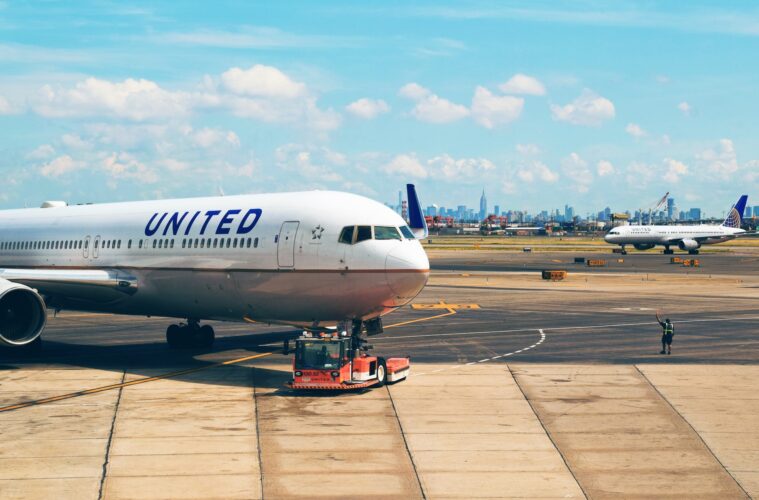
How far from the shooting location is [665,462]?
19.3 m

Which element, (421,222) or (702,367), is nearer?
(702,367)

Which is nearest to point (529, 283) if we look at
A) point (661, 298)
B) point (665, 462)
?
point (661, 298)

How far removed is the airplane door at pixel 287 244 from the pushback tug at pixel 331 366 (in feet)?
10.2

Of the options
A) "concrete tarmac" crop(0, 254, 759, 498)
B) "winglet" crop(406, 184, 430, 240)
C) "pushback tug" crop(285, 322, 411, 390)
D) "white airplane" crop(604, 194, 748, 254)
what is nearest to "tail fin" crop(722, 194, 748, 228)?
"white airplane" crop(604, 194, 748, 254)

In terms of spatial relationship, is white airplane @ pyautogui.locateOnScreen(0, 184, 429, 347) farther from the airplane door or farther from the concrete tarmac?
the concrete tarmac

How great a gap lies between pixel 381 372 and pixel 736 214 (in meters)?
132

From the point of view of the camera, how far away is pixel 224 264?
101 feet

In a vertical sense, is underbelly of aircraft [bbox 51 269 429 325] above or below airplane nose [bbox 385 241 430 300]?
below

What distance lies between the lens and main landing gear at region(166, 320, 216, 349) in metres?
36.5

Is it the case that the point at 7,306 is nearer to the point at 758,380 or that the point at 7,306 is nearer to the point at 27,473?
the point at 27,473

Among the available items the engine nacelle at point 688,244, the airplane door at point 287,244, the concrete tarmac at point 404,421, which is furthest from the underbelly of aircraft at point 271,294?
the engine nacelle at point 688,244

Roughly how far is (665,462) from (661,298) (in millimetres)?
43767

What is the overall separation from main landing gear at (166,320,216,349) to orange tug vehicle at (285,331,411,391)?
427 inches

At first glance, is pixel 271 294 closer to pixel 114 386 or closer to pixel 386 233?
pixel 386 233
